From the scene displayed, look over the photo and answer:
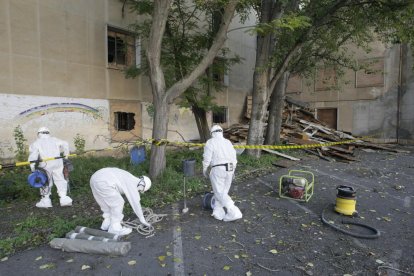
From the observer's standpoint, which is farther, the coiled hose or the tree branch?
the tree branch

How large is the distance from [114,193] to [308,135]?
12169 mm

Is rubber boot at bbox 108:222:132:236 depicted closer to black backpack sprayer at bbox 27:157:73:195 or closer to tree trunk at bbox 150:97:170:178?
black backpack sprayer at bbox 27:157:73:195

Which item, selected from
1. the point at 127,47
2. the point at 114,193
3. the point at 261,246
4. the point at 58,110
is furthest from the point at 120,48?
the point at 261,246

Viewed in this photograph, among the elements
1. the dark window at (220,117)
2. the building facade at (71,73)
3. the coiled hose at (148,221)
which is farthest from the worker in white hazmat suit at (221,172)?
the dark window at (220,117)

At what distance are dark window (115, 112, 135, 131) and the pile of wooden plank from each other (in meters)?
5.04

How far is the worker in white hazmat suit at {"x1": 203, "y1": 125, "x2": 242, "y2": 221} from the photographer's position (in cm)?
503

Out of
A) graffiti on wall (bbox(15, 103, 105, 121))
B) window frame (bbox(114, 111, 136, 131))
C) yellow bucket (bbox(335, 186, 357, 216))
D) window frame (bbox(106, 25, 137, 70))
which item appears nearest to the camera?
yellow bucket (bbox(335, 186, 357, 216))

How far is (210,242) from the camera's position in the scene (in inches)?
166

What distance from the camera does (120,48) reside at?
11.6 meters

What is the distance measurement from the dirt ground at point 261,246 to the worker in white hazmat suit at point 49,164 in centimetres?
175

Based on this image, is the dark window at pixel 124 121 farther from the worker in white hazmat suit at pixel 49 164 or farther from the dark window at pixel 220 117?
the worker in white hazmat suit at pixel 49 164

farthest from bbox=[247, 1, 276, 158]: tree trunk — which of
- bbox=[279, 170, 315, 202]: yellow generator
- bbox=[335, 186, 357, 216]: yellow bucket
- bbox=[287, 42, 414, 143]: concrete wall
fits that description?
bbox=[287, 42, 414, 143]: concrete wall

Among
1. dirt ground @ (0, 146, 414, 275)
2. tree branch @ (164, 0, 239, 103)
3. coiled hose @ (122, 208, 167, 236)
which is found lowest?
dirt ground @ (0, 146, 414, 275)

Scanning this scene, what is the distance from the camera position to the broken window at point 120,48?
11.3 metres
